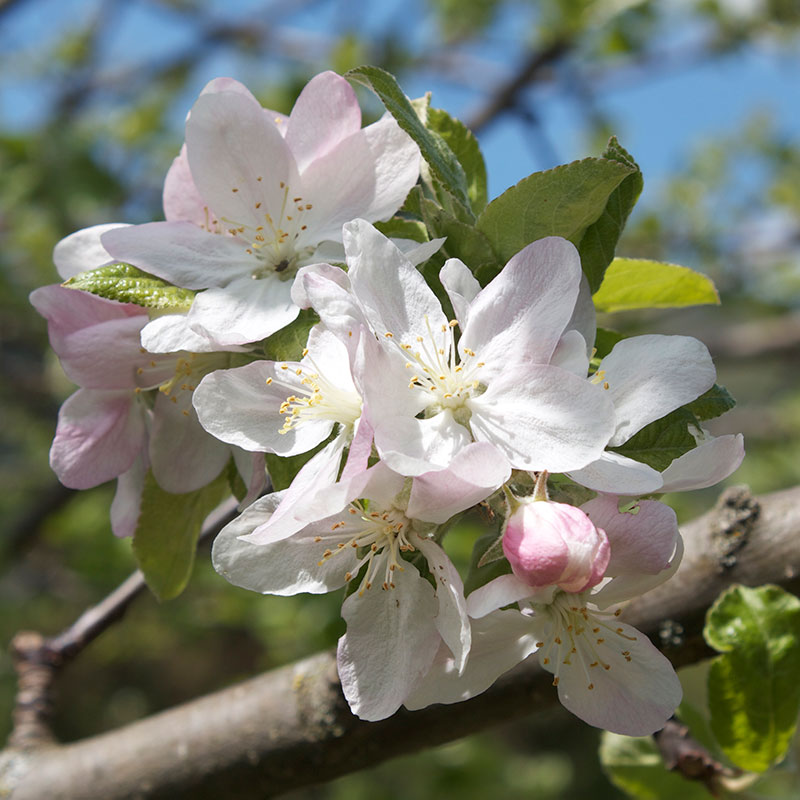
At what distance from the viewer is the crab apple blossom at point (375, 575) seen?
62cm

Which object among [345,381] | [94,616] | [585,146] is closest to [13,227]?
[585,146]

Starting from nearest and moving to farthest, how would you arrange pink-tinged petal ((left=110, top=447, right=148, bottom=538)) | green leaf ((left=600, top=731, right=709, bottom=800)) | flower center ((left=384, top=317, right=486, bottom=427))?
flower center ((left=384, top=317, right=486, bottom=427)) < pink-tinged petal ((left=110, top=447, right=148, bottom=538)) < green leaf ((left=600, top=731, right=709, bottom=800))

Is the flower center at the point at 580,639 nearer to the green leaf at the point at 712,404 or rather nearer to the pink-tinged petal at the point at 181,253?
the green leaf at the point at 712,404

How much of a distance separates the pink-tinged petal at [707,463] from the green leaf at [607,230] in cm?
20

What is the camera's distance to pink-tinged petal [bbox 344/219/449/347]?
64 centimetres

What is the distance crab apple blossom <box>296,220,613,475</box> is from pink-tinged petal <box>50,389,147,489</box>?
274 mm

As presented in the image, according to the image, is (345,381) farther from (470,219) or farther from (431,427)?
(470,219)

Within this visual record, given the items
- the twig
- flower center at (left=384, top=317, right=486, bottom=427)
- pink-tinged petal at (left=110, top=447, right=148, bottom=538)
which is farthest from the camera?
the twig

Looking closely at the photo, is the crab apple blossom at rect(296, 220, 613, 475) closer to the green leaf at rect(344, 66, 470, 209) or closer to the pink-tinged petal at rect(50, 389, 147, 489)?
the green leaf at rect(344, 66, 470, 209)

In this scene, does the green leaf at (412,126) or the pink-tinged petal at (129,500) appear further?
the pink-tinged petal at (129,500)

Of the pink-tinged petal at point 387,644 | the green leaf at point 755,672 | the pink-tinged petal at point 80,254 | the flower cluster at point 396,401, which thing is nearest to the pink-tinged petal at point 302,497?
the flower cluster at point 396,401

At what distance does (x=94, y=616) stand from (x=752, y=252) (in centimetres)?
333

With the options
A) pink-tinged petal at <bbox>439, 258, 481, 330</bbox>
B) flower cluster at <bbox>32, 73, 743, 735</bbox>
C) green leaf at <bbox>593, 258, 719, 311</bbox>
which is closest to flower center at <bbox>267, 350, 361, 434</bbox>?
flower cluster at <bbox>32, 73, 743, 735</bbox>

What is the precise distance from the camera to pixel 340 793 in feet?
9.61
